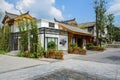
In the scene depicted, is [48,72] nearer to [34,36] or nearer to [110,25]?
[34,36]

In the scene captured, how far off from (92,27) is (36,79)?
113 ft

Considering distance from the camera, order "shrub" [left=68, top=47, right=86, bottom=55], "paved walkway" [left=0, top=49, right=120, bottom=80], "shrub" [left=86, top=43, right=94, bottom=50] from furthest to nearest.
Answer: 1. "shrub" [left=86, top=43, right=94, bottom=50]
2. "shrub" [left=68, top=47, right=86, bottom=55]
3. "paved walkway" [left=0, top=49, right=120, bottom=80]

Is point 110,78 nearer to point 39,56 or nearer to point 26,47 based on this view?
point 39,56

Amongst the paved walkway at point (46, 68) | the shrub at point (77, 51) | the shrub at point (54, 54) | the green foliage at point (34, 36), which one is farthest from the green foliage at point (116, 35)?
the paved walkway at point (46, 68)

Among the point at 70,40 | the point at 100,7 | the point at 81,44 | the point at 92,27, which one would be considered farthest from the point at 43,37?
the point at 92,27

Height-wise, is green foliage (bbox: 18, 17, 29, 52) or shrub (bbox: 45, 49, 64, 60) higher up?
green foliage (bbox: 18, 17, 29, 52)

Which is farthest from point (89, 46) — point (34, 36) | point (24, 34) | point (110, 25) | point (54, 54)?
point (110, 25)

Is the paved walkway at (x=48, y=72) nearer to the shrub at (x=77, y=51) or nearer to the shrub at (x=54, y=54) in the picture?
the shrub at (x=54, y=54)

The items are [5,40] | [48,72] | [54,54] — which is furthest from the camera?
[5,40]

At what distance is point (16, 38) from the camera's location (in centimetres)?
2386

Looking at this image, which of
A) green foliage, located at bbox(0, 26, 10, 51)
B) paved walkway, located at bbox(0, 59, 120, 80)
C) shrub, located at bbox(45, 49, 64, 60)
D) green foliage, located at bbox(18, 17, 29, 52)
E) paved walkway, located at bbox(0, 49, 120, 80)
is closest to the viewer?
paved walkway, located at bbox(0, 59, 120, 80)

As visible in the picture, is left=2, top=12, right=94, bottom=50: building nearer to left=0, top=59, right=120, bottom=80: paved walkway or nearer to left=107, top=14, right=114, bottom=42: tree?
left=0, top=59, right=120, bottom=80: paved walkway

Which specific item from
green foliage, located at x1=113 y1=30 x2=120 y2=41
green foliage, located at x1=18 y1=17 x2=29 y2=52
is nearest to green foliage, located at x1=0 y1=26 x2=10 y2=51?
green foliage, located at x1=18 y1=17 x2=29 y2=52

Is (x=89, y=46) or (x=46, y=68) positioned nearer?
(x=46, y=68)
